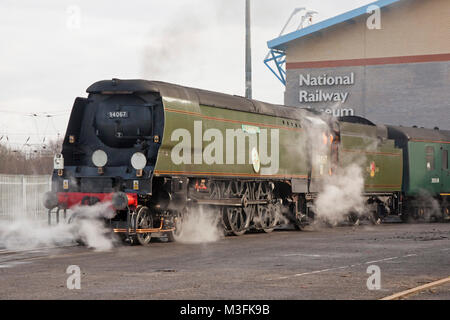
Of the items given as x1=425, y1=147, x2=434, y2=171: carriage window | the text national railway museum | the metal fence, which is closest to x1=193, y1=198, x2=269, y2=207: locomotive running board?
the metal fence

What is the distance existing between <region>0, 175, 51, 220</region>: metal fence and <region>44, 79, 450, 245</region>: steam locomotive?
30.4 feet

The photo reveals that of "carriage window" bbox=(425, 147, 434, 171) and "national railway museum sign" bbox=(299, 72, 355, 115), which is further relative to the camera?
"national railway museum sign" bbox=(299, 72, 355, 115)

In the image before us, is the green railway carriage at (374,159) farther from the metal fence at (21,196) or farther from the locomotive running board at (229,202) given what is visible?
the metal fence at (21,196)

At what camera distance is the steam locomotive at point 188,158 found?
17.3 meters

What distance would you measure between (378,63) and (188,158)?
3047 cm

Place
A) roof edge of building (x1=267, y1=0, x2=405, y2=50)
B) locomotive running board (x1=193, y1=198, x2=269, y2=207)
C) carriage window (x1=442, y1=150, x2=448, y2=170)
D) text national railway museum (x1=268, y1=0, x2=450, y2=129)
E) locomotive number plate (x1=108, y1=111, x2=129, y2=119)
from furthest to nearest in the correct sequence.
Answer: roof edge of building (x1=267, y1=0, x2=405, y2=50) → text national railway museum (x1=268, y1=0, x2=450, y2=129) → carriage window (x1=442, y1=150, x2=448, y2=170) → locomotive running board (x1=193, y1=198, x2=269, y2=207) → locomotive number plate (x1=108, y1=111, x2=129, y2=119)

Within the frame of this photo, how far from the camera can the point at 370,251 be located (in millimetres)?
15977

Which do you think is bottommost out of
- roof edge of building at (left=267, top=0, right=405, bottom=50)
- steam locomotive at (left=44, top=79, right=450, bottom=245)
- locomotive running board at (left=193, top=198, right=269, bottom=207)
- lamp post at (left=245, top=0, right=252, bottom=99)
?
locomotive running board at (left=193, top=198, right=269, bottom=207)

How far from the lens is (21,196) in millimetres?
27031

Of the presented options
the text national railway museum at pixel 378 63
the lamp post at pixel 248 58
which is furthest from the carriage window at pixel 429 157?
the text national railway museum at pixel 378 63

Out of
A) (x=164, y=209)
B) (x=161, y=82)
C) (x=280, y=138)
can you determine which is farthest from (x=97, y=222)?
(x=280, y=138)

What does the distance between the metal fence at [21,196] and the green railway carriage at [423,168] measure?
14.1 meters

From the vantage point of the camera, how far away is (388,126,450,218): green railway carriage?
100ft

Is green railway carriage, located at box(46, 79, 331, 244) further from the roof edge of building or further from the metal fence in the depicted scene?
the roof edge of building
